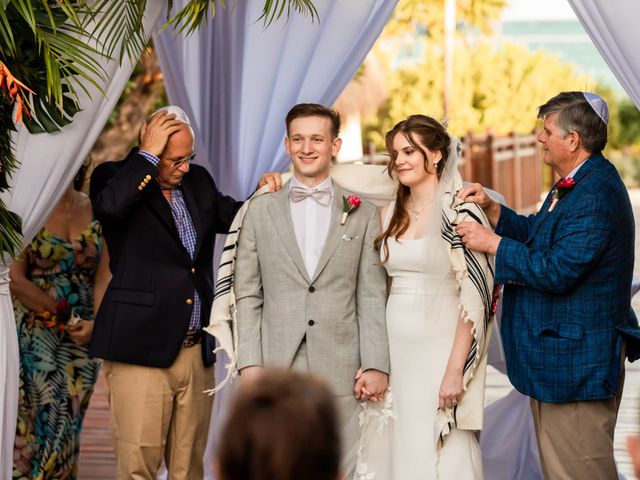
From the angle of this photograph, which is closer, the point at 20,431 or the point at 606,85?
the point at 20,431

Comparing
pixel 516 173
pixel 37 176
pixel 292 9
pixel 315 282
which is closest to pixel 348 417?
pixel 315 282

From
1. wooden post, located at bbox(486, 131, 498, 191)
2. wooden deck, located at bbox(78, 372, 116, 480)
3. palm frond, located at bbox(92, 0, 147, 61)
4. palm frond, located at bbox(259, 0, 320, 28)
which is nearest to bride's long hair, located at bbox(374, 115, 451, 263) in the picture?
palm frond, located at bbox(259, 0, 320, 28)

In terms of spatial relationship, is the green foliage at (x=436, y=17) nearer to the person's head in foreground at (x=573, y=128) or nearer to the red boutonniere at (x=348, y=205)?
the red boutonniere at (x=348, y=205)

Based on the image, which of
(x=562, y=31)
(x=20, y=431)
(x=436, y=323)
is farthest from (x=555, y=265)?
(x=562, y=31)

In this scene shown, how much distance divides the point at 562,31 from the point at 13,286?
3852 cm

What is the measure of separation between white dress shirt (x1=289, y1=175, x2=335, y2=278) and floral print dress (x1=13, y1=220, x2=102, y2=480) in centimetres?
125

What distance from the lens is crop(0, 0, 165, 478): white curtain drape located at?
4.60 meters

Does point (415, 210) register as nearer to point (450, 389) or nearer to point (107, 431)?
point (450, 389)

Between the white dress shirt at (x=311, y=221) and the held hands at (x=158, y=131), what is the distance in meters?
0.51

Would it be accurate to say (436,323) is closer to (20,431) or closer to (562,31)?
(20,431)

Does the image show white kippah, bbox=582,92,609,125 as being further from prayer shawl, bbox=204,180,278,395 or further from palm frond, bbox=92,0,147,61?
palm frond, bbox=92,0,147,61

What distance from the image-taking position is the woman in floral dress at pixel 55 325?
519 cm

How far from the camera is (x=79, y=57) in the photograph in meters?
4.31

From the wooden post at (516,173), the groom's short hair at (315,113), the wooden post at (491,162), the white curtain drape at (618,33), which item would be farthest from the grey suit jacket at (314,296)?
the wooden post at (516,173)
